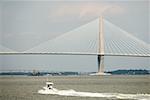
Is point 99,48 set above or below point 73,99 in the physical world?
above

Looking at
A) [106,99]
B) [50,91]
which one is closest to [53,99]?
[106,99]

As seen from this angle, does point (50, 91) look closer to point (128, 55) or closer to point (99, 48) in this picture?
point (128, 55)

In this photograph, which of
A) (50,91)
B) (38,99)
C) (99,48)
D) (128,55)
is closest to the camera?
(38,99)

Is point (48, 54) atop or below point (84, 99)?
atop

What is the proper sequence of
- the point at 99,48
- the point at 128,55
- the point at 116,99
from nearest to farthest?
the point at 116,99
the point at 128,55
the point at 99,48

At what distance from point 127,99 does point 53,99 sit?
2.28 m

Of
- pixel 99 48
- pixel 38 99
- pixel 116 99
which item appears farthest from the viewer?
pixel 99 48

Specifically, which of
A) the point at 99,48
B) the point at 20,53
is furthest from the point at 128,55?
the point at 20,53

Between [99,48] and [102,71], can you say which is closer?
[99,48]

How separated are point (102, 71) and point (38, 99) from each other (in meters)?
15.1

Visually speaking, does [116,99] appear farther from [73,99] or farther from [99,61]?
[99,61]

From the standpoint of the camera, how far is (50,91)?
806 inches

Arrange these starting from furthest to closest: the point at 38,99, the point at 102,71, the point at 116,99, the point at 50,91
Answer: the point at 102,71 → the point at 50,91 → the point at 38,99 → the point at 116,99

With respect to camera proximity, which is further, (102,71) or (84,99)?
(102,71)
